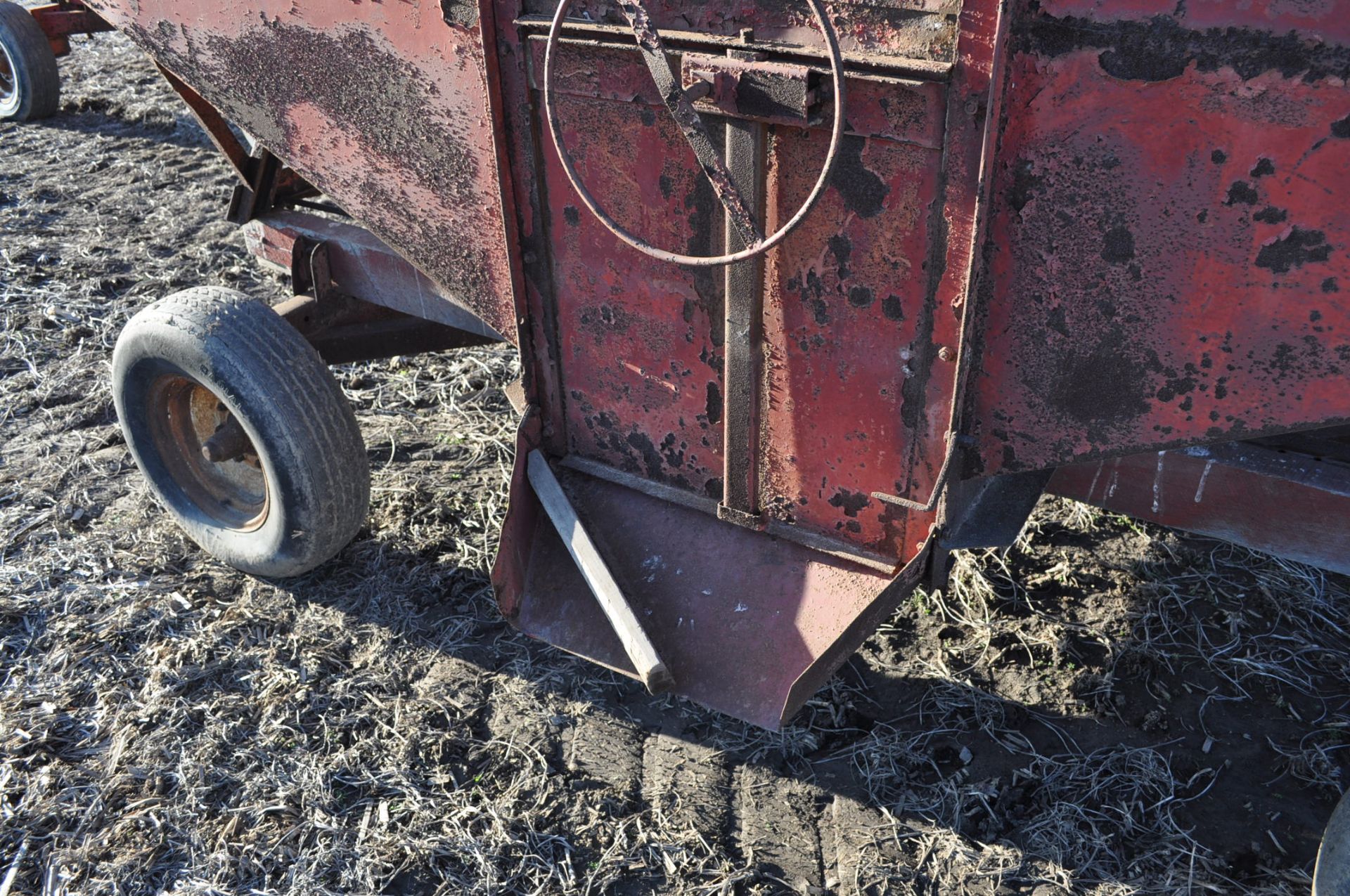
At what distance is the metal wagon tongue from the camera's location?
2381 millimetres

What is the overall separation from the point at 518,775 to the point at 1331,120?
2028 mm

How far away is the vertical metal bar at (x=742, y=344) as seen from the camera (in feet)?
6.80

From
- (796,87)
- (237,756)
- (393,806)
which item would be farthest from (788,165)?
(237,756)

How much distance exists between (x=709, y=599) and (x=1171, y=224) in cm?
125

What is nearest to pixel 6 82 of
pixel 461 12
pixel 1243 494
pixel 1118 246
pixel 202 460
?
pixel 202 460

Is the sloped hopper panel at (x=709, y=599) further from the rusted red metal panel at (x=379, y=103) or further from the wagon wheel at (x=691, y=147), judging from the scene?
the wagon wheel at (x=691, y=147)

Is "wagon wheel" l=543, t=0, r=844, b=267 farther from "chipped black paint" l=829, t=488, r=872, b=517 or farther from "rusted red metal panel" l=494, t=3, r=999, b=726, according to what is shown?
"chipped black paint" l=829, t=488, r=872, b=517

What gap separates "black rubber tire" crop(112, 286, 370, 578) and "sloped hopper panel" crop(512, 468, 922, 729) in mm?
573

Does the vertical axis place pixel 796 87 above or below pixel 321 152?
above

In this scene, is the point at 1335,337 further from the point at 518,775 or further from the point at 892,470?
the point at 518,775

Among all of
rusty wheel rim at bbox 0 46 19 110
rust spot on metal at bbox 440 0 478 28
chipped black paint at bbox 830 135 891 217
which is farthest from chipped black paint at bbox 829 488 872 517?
rusty wheel rim at bbox 0 46 19 110

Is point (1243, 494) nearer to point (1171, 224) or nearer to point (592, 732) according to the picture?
point (1171, 224)

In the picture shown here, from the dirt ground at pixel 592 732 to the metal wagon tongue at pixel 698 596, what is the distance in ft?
0.78

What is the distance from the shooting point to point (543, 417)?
2748mm
